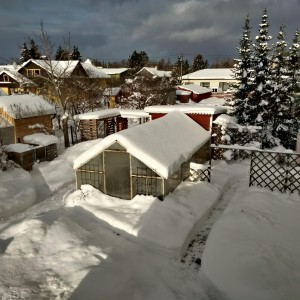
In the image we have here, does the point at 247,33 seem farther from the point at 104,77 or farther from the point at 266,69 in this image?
the point at 104,77

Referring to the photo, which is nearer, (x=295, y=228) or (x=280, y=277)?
(x=280, y=277)

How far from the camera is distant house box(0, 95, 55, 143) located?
18.5 metres

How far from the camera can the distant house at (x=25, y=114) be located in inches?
728

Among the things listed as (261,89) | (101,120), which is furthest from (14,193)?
(261,89)

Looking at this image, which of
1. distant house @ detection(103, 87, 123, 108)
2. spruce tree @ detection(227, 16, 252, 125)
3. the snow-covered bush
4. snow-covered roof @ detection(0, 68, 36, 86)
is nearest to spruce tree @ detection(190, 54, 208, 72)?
distant house @ detection(103, 87, 123, 108)

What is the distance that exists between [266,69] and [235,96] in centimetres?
278

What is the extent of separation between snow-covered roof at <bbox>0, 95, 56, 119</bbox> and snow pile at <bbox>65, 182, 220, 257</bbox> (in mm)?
9770

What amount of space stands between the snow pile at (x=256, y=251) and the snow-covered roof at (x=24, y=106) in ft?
46.9

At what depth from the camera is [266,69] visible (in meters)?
20.3

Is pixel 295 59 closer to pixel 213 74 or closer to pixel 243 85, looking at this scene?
pixel 243 85

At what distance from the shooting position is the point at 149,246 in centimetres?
838

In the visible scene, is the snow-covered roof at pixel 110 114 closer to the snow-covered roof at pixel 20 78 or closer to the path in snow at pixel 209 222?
the snow-covered roof at pixel 20 78

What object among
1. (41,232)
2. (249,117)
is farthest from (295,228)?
(249,117)

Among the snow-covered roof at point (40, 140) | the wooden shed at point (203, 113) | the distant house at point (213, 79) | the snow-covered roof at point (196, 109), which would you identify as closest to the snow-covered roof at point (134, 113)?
the snow-covered roof at point (196, 109)
